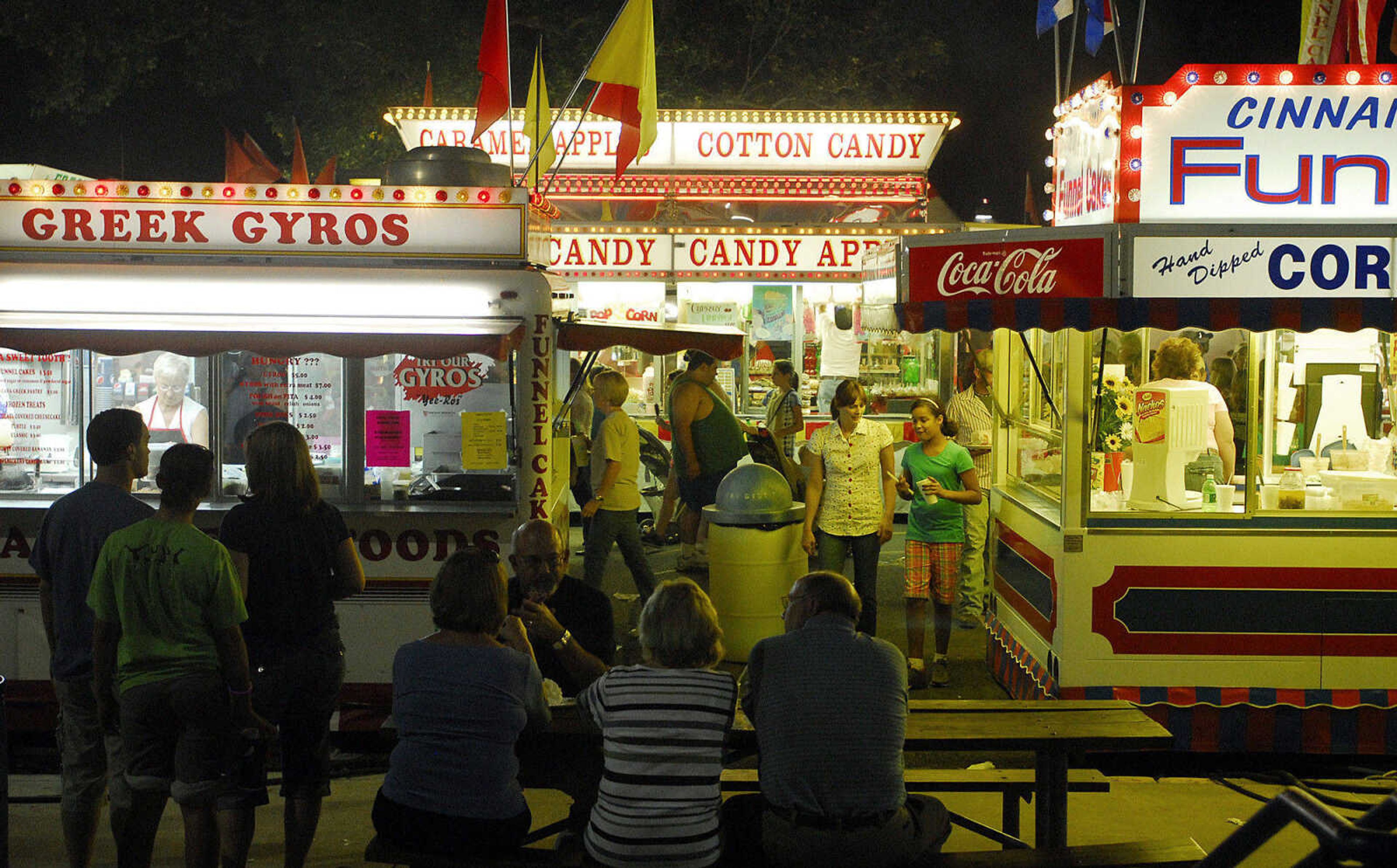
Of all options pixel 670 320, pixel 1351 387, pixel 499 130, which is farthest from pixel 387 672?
pixel 499 130

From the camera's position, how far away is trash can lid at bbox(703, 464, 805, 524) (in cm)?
798

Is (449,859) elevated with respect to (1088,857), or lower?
elevated

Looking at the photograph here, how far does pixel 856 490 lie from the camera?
757 centimetres

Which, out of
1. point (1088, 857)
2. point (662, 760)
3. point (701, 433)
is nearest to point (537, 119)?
point (701, 433)

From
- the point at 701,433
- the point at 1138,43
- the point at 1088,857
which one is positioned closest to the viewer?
the point at 1088,857

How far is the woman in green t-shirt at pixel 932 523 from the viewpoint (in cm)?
754

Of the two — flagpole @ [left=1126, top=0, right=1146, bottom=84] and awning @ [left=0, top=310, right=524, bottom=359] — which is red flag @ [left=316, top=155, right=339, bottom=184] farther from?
flagpole @ [left=1126, top=0, right=1146, bottom=84]

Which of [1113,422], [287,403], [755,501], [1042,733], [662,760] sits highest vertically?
[287,403]

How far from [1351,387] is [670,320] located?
26.9 feet

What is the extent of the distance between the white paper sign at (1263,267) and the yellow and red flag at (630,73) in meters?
3.15

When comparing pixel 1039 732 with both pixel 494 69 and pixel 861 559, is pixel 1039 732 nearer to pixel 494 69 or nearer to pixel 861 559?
pixel 861 559

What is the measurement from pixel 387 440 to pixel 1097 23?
495 centimetres

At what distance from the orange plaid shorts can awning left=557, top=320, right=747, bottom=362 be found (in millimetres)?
1873

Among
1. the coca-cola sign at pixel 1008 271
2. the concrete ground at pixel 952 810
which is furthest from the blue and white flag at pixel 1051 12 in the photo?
the concrete ground at pixel 952 810
